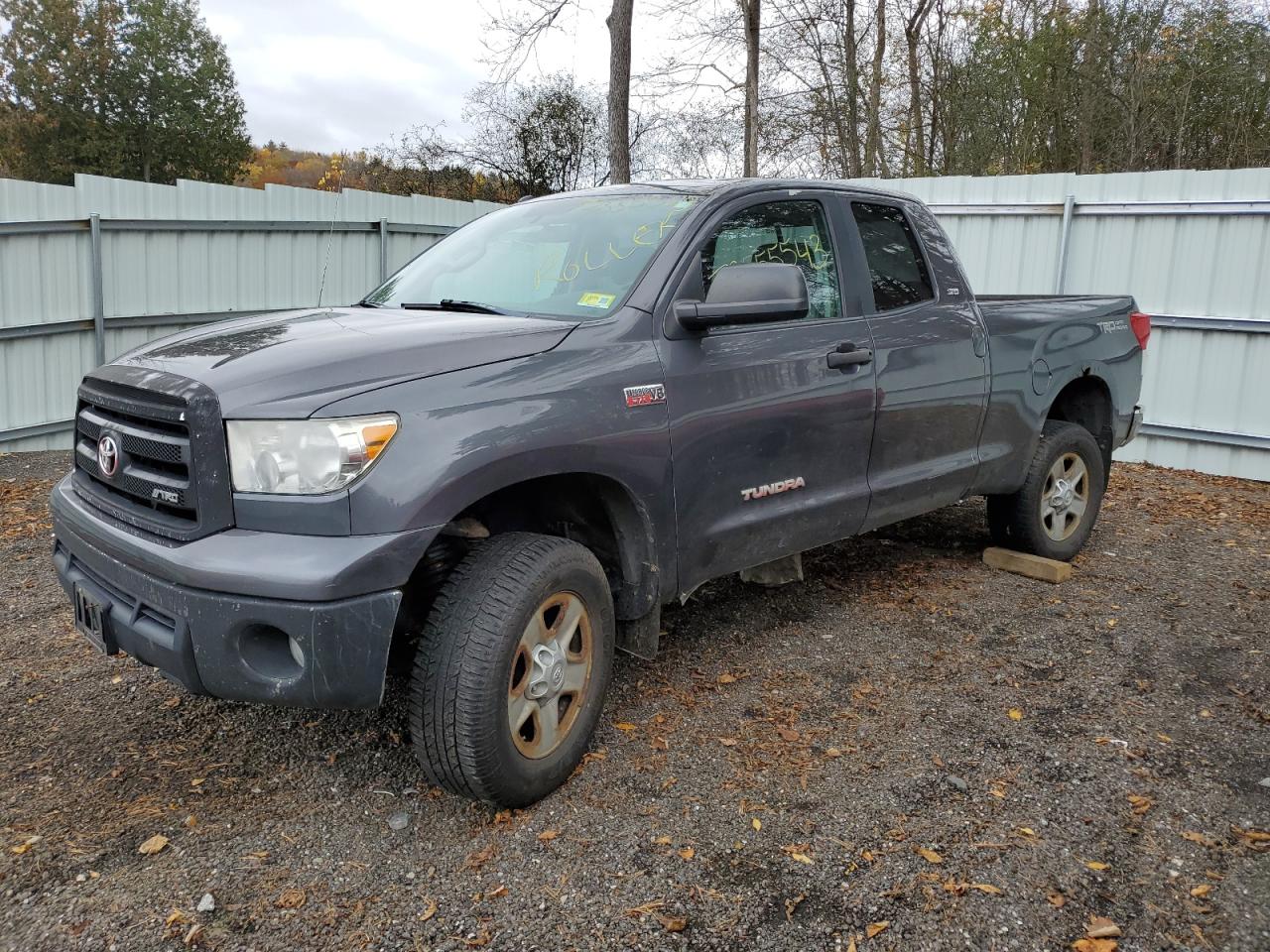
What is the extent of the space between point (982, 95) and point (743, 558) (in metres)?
16.4

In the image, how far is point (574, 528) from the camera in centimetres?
346

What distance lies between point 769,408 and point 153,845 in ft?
7.92

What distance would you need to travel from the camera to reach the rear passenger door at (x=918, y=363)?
4266 millimetres

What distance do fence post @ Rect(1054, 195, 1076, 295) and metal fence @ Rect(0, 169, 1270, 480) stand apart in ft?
0.05

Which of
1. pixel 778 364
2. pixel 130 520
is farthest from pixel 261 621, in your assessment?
pixel 778 364

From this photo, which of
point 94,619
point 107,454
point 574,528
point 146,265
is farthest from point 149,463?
point 146,265

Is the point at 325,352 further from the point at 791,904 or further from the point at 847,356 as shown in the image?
the point at 847,356

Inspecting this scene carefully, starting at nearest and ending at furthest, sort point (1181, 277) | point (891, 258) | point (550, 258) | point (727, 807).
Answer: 1. point (727, 807)
2. point (550, 258)
3. point (891, 258)
4. point (1181, 277)

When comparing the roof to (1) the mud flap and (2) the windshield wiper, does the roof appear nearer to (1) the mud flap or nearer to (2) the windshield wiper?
(2) the windshield wiper

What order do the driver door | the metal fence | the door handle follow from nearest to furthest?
the driver door < the door handle < the metal fence

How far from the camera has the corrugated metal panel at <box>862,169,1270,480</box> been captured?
8727 mm

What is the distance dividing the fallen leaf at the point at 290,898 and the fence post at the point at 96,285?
24.9 ft

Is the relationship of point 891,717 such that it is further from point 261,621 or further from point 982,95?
point 982,95

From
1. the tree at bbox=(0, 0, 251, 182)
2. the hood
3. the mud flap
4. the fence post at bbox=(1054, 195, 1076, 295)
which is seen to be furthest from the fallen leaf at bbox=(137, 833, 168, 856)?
the tree at bbox=(0, 0, 251, 182)
